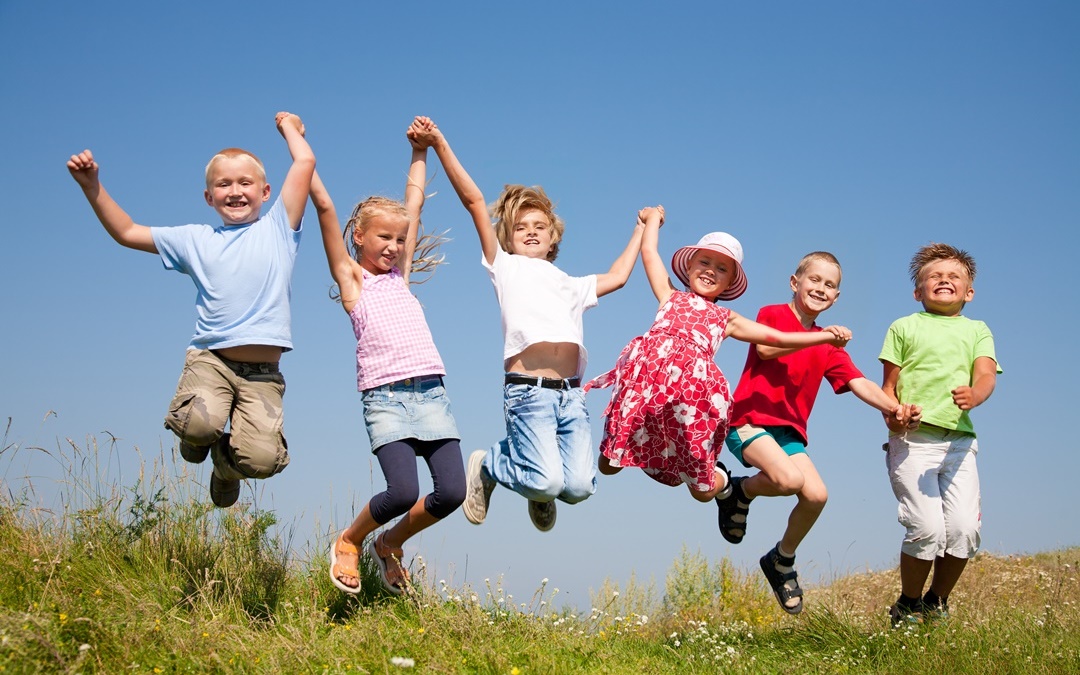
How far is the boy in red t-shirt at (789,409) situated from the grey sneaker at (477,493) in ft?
5.75

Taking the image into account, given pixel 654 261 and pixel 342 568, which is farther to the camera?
pixel 654 261

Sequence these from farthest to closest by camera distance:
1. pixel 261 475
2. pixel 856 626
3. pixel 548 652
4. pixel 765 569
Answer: pixel 765 569
pixel 856 626
pixel 261 475
pixel 548 652

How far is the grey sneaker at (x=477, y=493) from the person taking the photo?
6734mm

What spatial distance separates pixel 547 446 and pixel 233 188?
2.63 m

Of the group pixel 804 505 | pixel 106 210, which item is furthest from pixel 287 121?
pixel 804 505

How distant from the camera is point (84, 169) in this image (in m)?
5.86

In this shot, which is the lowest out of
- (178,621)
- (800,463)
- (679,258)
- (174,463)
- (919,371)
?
(178,621)

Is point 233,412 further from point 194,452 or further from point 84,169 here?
point 84,169

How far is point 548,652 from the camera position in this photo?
5684mm

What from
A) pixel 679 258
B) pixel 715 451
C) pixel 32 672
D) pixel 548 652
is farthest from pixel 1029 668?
pixel 32 672

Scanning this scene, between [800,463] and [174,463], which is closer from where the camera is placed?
[800,463]

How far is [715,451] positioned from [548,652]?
6.26 ft

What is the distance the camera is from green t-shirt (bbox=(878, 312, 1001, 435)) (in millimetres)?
7035

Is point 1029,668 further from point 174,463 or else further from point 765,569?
point 174,463
